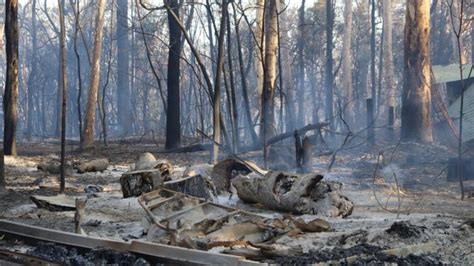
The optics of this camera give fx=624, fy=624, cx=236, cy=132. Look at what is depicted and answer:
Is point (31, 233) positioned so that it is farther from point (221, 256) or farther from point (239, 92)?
point (239, 92)

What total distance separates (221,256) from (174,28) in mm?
14691

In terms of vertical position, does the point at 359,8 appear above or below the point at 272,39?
above

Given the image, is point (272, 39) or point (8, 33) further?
point (272, 39)

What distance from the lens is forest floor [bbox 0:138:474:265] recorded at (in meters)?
5.71

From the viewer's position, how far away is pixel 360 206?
30.1 ft

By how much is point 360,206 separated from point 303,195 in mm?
1656

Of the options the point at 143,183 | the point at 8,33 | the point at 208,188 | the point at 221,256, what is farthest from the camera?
the point at 8,33

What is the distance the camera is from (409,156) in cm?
1543

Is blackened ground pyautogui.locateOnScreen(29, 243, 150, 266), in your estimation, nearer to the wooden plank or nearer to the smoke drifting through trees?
the wooden plank

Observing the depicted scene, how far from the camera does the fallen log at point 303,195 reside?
7871mm

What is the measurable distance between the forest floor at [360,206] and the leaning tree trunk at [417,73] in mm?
1087

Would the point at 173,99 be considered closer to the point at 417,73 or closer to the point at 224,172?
the point at 417,73

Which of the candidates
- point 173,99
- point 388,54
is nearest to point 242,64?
point 173,99

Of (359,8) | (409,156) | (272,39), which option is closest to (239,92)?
(359,8)
